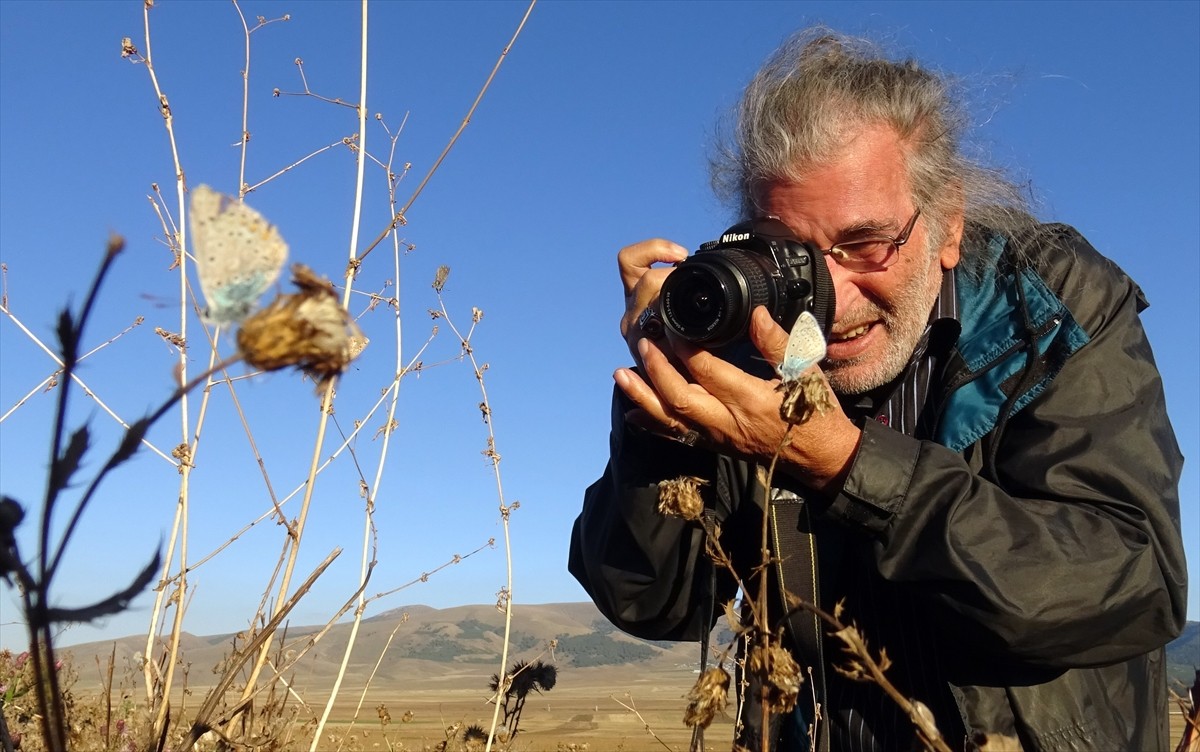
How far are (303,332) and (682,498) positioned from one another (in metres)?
0.72

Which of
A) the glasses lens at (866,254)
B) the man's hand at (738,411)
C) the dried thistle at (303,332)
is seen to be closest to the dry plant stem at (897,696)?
the dried thistle at (303,332)

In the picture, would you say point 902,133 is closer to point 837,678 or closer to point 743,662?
point 837,678

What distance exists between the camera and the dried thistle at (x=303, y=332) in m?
0.48

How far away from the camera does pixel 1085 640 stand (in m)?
1.43

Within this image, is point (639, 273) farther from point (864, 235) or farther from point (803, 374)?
point (803, 374)

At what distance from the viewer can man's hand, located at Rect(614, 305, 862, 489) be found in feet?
4.66

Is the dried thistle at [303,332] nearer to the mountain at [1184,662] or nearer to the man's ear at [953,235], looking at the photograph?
the mountain at [1184,662]

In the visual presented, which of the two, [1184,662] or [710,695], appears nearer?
[710,695]

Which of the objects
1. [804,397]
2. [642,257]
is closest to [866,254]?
[642,257]

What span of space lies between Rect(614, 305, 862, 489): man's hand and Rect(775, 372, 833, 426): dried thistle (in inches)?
16.3

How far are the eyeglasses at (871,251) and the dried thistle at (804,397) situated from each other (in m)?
1.19

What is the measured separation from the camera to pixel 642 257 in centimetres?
196

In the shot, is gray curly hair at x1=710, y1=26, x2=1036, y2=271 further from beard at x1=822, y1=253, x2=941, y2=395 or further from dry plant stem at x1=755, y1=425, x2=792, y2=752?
dry plant stem at x1=755, y1=425, x2=792, y2=752

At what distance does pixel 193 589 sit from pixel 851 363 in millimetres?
1209
